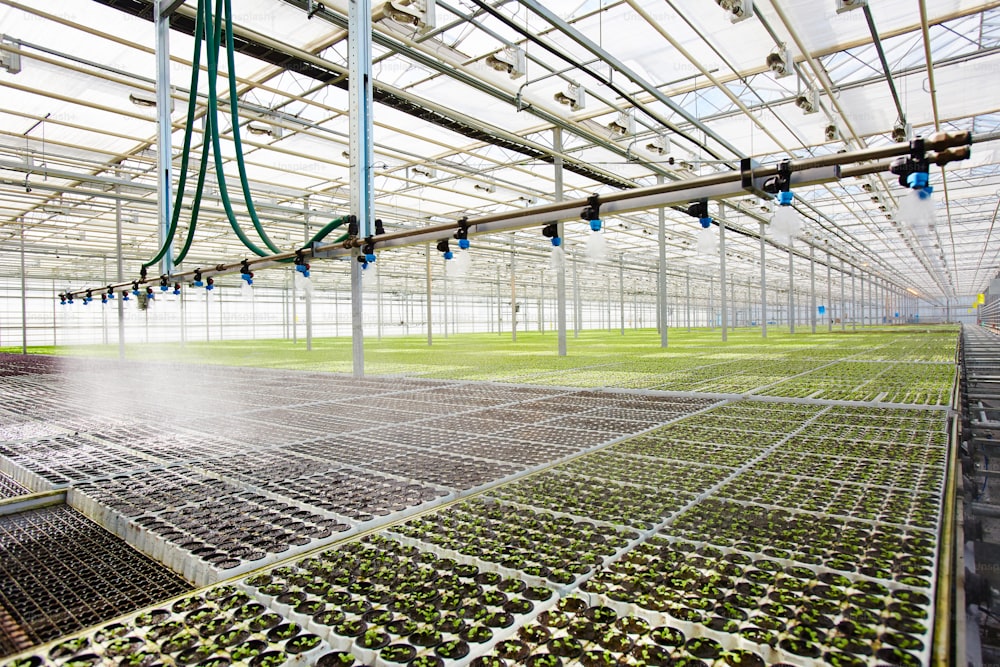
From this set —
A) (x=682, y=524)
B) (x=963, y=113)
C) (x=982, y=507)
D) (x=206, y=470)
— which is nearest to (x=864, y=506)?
(x=682, y=524)

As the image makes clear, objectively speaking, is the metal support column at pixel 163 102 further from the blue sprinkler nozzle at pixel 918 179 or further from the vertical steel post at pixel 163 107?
the blue sprinkler nozzle at pixel 918 179

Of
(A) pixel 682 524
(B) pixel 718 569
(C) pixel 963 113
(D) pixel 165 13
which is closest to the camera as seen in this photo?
(B) pixel 718 569

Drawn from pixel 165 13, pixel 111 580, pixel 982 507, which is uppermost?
pixel 165 13

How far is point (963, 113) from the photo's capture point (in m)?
10.3

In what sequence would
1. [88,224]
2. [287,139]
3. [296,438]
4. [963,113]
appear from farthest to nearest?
1. [88,224]
2. [287,139]
3. [963,113]
4. [296,438]

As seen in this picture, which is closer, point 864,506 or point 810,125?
point 864,506

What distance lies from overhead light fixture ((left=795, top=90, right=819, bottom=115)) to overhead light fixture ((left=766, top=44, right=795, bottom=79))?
114 centimetres

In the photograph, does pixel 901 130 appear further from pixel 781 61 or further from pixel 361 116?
pixel 361 116

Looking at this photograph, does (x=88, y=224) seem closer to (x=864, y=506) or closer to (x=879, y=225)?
(x=864, y=506)

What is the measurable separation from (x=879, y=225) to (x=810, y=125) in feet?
41.9

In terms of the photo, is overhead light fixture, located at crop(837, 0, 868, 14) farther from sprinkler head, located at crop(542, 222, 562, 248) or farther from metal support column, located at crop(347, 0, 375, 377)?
metal support column, located at crop(347, 0, 375, 377)

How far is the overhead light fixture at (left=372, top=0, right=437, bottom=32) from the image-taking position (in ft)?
20.5

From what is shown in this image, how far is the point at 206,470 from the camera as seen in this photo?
3.15m

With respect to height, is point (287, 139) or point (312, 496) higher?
point (287, 139)
